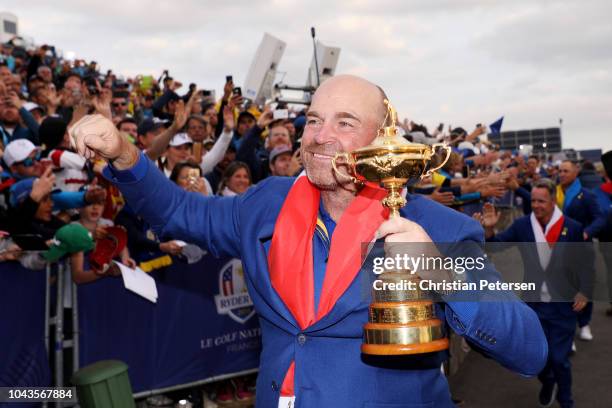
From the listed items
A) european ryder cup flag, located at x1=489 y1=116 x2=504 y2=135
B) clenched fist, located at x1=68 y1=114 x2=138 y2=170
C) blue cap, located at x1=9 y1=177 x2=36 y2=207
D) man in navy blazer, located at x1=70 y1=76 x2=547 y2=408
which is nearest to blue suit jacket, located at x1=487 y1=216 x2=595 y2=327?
blue cap, located at x1=9 y1=177 x2=36 y2=207

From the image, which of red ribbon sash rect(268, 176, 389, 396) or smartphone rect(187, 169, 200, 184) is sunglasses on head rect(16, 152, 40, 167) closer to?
smartphone rect(187, 169, 200, 184)

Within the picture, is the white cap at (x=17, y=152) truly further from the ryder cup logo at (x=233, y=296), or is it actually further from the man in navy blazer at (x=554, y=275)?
the man in navy blazer at (x=554, y=275)

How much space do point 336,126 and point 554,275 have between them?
585 cm

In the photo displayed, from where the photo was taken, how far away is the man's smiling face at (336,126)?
2688mm

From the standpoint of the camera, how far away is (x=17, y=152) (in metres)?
6.11

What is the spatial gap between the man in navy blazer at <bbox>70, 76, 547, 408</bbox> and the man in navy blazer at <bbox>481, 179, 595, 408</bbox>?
443 cm

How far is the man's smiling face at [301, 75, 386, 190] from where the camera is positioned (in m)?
2.69

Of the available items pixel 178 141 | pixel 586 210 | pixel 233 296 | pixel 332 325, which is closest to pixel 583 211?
pixel 586 210

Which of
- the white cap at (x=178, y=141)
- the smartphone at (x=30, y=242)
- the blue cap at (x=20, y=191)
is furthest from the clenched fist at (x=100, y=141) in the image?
the white cap at (x=178, y=141)

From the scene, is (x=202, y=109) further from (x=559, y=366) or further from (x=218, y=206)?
(x=218, y=206)

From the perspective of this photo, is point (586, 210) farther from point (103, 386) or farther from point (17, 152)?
point (103, 386)

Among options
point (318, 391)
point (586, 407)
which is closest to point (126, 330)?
point (318, 391)

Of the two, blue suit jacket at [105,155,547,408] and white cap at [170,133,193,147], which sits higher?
white cap at [170,133,193,147]

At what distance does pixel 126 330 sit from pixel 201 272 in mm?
951
